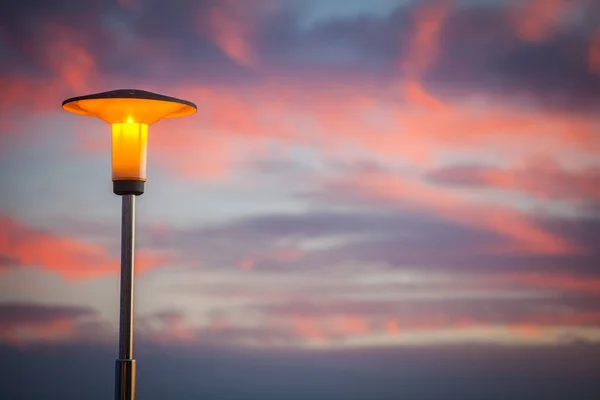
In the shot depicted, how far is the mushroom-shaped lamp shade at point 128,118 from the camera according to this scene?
9422 millimetres

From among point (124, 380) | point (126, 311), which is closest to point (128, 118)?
point (126, 311)

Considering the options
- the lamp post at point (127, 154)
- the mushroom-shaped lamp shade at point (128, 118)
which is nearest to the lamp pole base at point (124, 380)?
the lamp post at point (127, 154)

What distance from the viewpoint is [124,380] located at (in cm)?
935

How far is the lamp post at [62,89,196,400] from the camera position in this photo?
9.39 metres

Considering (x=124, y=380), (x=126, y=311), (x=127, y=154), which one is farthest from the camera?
(x=127, y=154)

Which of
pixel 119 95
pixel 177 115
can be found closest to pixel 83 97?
pixel 119 95

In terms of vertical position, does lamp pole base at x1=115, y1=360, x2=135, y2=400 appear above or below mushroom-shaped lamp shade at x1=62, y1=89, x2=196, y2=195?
below

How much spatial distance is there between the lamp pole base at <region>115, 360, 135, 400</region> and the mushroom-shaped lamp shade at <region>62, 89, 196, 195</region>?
1.68m

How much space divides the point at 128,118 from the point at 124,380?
101 inches

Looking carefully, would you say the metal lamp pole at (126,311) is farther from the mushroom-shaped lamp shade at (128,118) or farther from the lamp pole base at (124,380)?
the mushroom-shaped lamp shade at (128,118)

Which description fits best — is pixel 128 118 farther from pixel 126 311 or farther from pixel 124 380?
pixel 124 380

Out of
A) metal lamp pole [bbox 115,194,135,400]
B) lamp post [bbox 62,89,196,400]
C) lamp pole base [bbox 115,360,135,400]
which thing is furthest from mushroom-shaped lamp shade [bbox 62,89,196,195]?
lamp pole base [bbox 115,360,135,400]

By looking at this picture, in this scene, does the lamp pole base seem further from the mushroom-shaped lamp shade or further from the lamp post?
the mushroom-shaped lamp shade

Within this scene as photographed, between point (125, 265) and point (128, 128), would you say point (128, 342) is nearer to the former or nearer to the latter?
point (125, 265)
